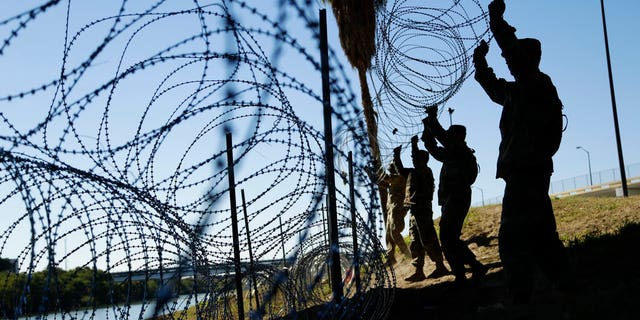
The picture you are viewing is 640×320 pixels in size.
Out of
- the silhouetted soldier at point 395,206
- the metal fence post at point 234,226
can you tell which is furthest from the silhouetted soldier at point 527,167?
the silhouetted soldier at point 395,206

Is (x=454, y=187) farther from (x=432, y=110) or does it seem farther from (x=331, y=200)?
(x=331, y=200)

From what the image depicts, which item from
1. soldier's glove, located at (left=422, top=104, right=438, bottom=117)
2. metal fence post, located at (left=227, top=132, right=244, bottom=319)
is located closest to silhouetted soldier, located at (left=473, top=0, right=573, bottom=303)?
metal fence post, located at (left=227, top=132, right=244, bottom=319)

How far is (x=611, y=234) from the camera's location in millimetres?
10875

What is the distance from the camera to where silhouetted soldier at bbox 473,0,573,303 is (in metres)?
6.62

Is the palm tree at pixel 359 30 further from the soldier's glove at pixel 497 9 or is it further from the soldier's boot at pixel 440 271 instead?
the soldier's glove at pixel 497 9

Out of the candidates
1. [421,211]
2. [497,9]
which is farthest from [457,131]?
[497,9]

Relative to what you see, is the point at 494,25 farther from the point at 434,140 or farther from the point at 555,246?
the point at 434,140

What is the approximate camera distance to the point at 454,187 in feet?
33.1

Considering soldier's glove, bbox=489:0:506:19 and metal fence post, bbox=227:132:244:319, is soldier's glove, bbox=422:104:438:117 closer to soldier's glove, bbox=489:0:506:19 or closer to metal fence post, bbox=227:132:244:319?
metal fence post, bbox=227:132:244:319

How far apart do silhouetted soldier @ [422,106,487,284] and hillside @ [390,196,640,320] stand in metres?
0.34

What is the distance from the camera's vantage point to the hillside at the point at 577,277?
571 cm

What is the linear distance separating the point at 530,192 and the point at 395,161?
6411 millimetres

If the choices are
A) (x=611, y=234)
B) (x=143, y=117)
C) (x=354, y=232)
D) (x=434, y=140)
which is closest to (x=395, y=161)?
(x=434, y=140)

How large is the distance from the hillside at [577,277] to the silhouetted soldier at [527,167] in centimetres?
28
